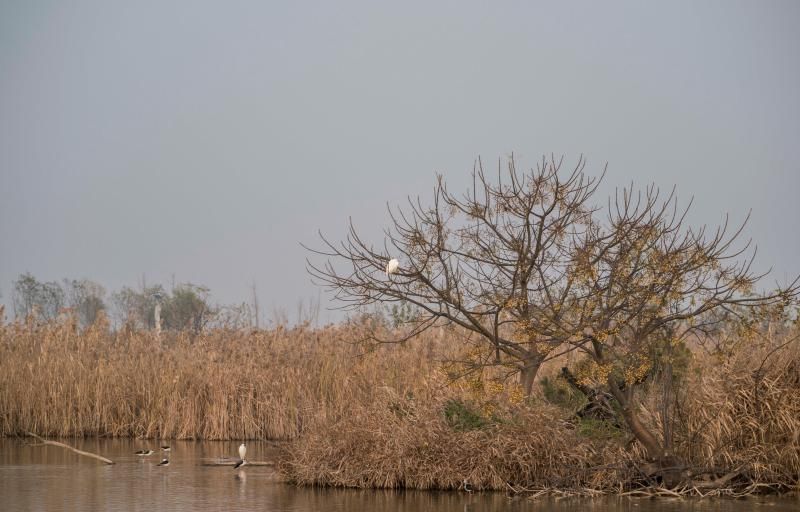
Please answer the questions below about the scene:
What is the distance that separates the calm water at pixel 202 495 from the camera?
12898 millimetres

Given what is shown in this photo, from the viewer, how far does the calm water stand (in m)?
12.9

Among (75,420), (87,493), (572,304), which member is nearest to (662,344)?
(572,304)

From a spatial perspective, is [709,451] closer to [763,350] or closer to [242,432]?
[763,350]

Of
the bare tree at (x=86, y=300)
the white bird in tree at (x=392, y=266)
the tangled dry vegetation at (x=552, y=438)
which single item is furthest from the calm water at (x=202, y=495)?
the bare tree at (x=86, y=300)

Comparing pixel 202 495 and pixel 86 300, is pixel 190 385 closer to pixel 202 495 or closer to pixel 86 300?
pixel 202 495

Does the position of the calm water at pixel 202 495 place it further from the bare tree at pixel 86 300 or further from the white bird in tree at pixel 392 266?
the bare tree at pixel 86 300

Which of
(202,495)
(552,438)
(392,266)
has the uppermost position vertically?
(392,266)

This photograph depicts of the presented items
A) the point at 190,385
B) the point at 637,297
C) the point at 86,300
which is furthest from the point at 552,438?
the point at 86,300

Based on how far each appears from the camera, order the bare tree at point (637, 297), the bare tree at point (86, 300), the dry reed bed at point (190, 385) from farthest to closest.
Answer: the bare tree at point (86, 300), the dry reed bed at point (190, 385), the bare tree at point (637, 297)

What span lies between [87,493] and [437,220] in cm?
630

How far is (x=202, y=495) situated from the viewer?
14234 millimetres

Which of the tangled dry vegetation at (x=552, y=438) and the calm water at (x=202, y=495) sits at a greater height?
the tangled dry vegetation at (x=552, y=438)

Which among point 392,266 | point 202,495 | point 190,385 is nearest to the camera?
point 392,266

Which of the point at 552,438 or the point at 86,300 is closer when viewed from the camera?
the point at 552,438
